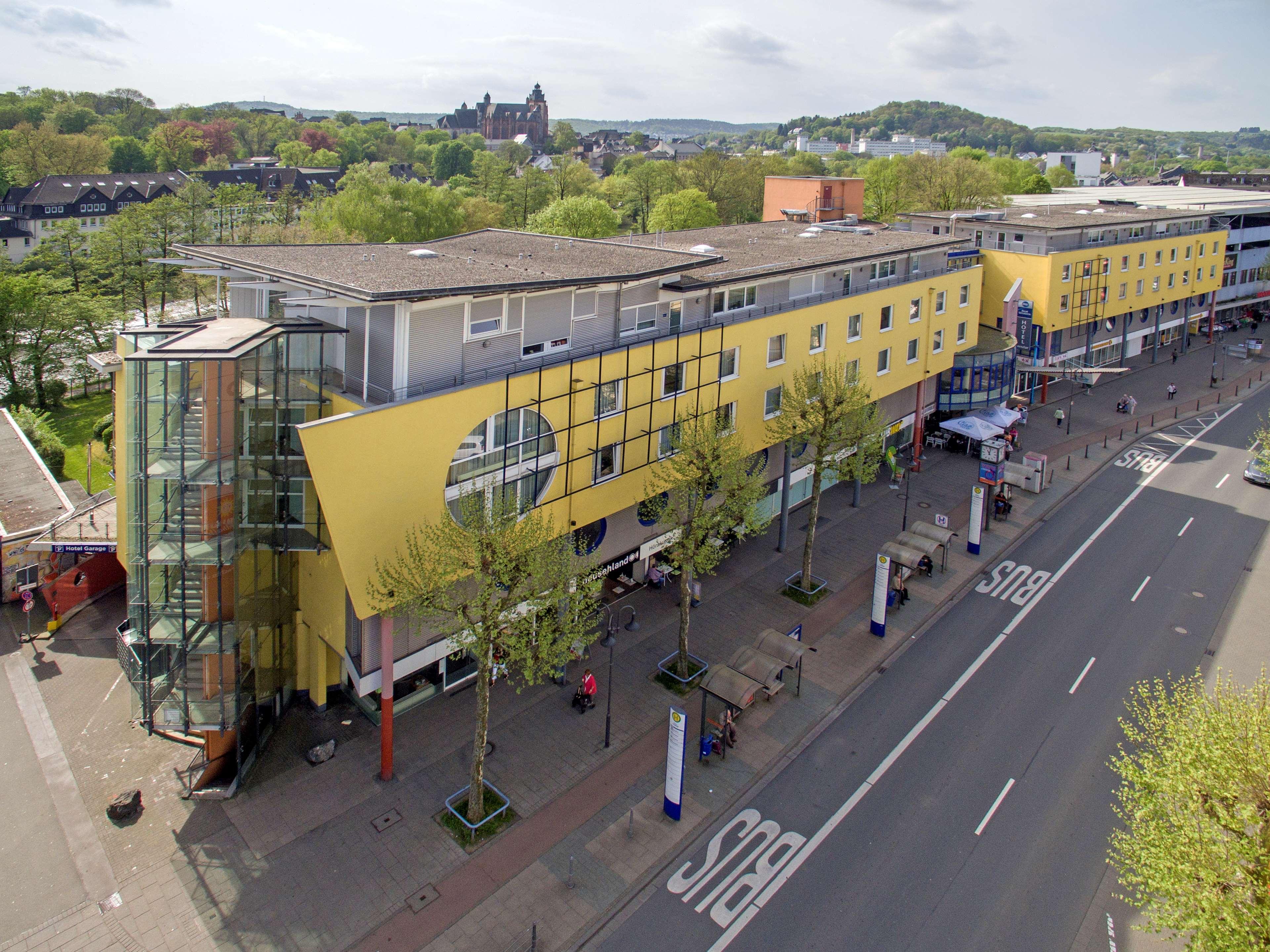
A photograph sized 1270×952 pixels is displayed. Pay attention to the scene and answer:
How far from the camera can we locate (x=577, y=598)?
72.7 feet

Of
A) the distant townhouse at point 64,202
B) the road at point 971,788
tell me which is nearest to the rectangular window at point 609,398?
the road at point 971,788

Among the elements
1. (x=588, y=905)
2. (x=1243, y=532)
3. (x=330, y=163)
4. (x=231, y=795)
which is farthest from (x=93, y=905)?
(x=330, y=163)

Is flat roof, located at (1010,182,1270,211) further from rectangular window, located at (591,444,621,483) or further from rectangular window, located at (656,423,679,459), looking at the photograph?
rectangular window, located at (591,444,621,483)

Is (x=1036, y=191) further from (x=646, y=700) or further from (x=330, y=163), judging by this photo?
(x=330, y=163)

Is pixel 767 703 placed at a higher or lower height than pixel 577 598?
lower

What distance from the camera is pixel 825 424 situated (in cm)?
3055

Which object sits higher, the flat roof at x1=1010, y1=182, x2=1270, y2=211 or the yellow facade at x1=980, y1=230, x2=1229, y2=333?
the flat roof at x1=1010, y1=182, x2=1270, y2=211

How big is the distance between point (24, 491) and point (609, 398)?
24.1m

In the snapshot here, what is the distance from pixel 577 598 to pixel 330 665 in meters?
8.05

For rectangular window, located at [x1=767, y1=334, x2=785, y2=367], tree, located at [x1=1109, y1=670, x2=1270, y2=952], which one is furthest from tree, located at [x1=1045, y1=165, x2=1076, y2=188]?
tree, located at [x1=1109, y1=670, x2=1270, y2=952]

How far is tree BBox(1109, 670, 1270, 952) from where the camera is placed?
13.1 m

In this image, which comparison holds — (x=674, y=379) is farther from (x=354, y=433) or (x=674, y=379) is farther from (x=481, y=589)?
(x=354, y=433)

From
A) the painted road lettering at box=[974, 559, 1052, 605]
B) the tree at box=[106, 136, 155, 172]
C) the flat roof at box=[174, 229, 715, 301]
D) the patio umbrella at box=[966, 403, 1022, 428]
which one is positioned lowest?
the painted road lettering at box=[974, 559, 1052, 605]

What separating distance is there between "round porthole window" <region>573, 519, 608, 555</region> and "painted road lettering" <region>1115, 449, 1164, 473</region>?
3250cm
